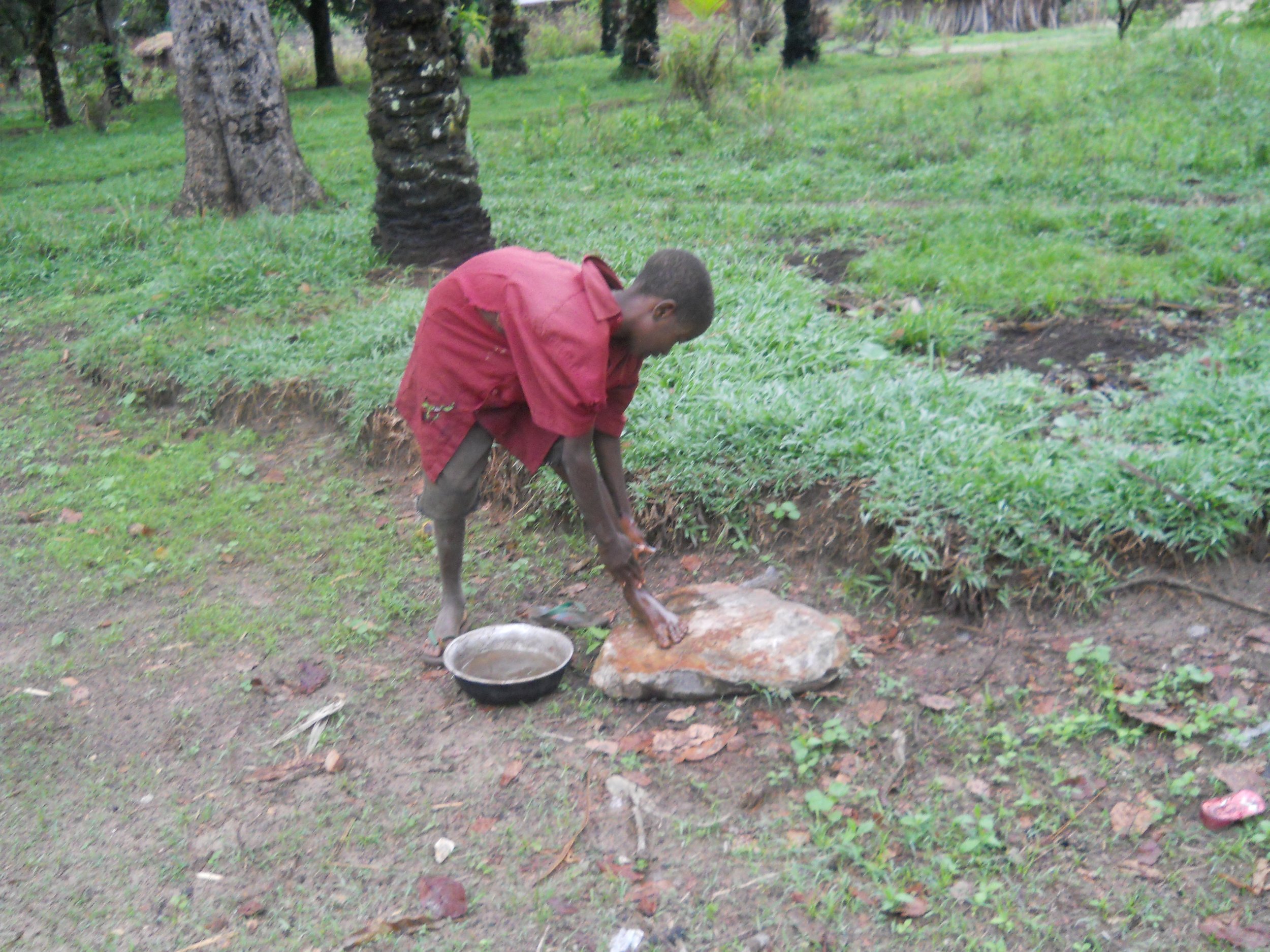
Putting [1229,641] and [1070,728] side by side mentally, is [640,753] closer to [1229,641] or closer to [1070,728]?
[1070,728]

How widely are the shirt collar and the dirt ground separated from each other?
52.1 inches

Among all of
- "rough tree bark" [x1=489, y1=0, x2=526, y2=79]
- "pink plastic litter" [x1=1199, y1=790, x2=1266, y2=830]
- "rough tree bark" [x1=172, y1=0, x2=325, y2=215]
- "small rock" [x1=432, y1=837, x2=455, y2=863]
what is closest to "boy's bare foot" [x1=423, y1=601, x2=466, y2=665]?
"small rock" [x1=432, y1=837, x2=455, y2=863]

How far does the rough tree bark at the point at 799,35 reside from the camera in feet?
53.7

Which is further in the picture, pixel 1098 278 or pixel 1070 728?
pixel 1098 278

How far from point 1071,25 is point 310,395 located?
2466 centimetres

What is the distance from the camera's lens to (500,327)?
10.1 ft

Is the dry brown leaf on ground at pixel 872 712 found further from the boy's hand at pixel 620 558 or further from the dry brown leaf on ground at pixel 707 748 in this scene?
the boy's hand at pixel 620 558

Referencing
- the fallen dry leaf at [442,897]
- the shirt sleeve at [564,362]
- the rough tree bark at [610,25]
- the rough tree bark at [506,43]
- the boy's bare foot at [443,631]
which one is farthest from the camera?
the rough tree bark at [610,25]

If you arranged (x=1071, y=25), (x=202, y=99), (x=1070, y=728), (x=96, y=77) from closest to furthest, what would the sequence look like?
(x=1070, y=728)
(x=202, y=99)
(x=96, y=77)
(x=1071, y=25)

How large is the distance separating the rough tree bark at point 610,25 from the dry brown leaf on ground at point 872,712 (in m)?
21.1

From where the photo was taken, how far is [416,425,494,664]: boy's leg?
3354 mm

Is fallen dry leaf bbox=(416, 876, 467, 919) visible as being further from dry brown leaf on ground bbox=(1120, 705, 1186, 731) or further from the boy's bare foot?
dry brown leaf on ground bbox=(1120, 705, 1186, 731)

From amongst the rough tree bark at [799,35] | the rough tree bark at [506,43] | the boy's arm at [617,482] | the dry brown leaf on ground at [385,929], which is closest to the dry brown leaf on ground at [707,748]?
the boy's arm at [617,482]

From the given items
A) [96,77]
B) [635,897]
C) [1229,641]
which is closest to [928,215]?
[1229,641]
